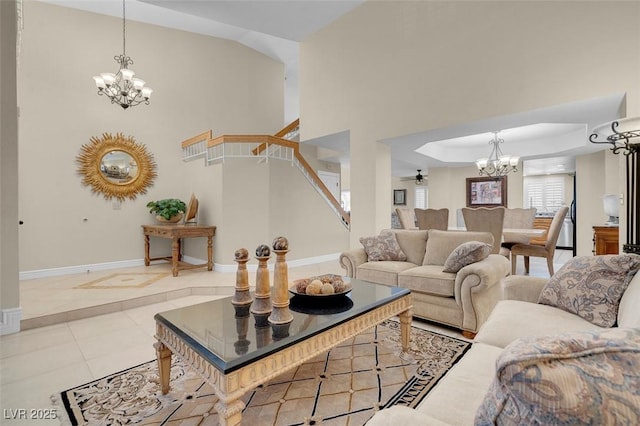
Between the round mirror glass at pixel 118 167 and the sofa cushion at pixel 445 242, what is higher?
the round mirror glass at pixel 118 167

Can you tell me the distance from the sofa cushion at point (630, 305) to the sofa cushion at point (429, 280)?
1.22 meters

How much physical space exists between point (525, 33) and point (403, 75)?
146 centimetres

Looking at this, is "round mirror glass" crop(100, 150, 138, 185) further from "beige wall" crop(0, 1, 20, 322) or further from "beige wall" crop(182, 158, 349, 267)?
"beige wall" crop(0, 1, 20, 322)

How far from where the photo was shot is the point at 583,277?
1.86 meters

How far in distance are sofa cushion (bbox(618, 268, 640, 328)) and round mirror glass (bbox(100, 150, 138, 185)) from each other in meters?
6.38

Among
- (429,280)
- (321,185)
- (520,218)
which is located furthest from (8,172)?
(520,218)

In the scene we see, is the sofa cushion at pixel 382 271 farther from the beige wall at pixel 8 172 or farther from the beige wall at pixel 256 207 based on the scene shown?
the beige wall at pixel 8 172

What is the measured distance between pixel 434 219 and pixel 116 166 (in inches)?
216

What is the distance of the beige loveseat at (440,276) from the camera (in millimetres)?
2619

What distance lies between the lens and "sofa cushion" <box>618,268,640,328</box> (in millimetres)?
1272

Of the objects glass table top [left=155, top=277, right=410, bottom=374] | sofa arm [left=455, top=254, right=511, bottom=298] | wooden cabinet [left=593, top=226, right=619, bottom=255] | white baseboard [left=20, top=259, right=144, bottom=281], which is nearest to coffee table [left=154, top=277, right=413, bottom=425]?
Result: glass table top [left=155, top=277, right=410, bottom=374]

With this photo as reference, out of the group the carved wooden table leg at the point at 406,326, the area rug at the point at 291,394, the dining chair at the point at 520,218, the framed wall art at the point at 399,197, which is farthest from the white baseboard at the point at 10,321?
the framed wall art at the point at 399,197

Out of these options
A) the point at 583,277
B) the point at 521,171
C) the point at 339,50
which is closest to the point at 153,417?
the point at 583,277

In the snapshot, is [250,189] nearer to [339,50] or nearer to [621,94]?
[339,50]
